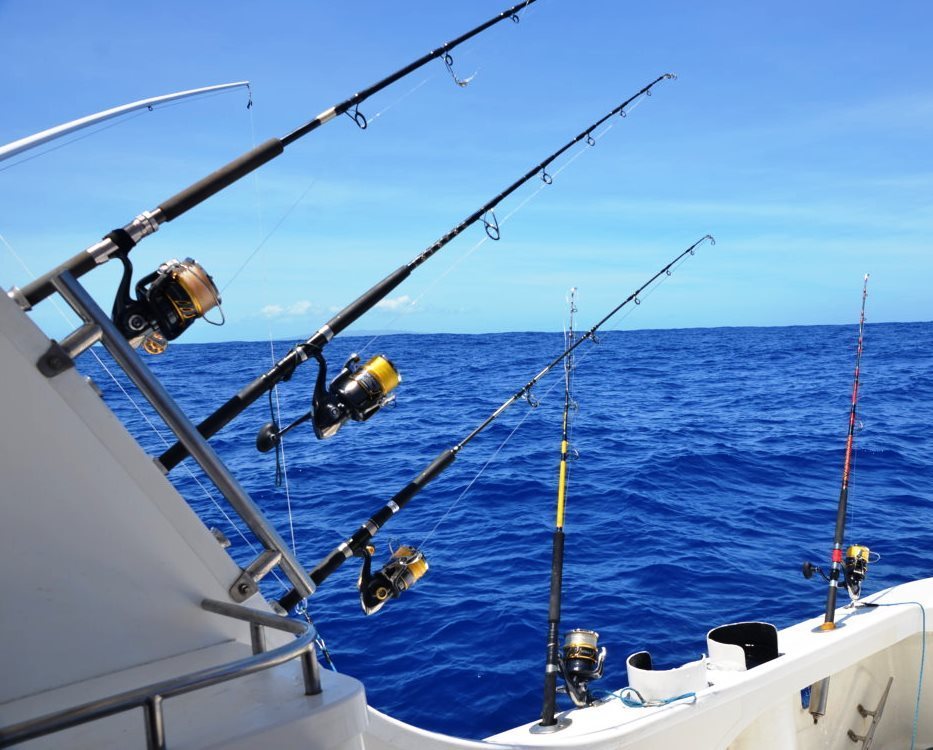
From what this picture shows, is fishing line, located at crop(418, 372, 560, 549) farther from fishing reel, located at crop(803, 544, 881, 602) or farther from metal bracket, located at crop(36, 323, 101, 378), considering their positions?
metal bracket, located at crop(36, 323, 101, 378)

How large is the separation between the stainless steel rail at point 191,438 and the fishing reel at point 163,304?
0.54 m

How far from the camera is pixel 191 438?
2.03 metres

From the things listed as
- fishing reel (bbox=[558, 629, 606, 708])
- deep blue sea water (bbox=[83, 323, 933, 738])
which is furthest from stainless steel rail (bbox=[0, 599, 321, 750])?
deep blue sea water (bbox=[83, 323, 933, 738])

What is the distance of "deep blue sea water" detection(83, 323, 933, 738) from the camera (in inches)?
222

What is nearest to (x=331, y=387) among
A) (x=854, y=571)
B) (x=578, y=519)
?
(x=854, y=571)

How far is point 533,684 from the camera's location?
519 centimetres

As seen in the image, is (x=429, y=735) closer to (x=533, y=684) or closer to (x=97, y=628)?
(x=97, y=628)

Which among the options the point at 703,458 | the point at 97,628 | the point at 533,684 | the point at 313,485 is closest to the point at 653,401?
the point at 703,458

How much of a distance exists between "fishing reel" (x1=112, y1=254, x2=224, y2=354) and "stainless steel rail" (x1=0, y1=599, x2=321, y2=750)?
46.4 inches

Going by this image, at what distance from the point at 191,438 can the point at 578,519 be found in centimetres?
734

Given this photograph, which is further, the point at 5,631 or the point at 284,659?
the point at 5,631

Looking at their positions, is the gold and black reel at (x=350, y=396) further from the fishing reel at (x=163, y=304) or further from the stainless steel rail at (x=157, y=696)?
the stainless steel rail at (x=157, y=696)

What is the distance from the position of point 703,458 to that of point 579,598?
6.31m

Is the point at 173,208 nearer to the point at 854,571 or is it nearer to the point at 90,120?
the point at 90,120
